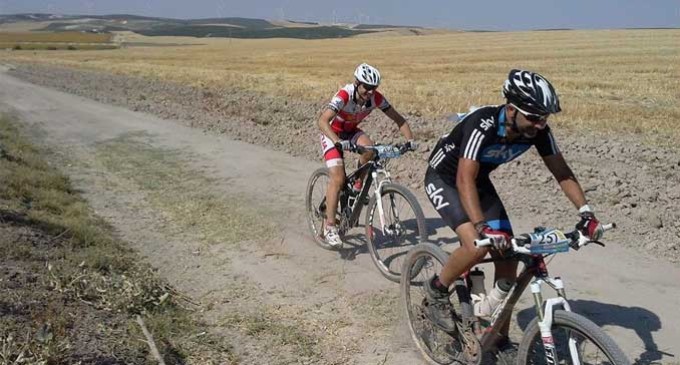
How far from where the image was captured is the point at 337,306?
6.16m

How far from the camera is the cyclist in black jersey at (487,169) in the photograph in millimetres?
3953

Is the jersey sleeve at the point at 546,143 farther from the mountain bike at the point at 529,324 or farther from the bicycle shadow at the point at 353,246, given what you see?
the bicycle shadow at the point at 353,246

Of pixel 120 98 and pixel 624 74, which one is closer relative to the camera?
pixel 120 98

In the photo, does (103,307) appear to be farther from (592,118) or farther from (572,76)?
(572,76)

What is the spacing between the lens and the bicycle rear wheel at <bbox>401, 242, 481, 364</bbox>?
480 cm

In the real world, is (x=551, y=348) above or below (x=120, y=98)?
above

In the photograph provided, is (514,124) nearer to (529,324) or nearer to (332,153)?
(529,324)

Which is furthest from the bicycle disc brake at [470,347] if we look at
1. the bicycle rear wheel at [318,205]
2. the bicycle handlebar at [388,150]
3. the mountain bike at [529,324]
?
the bicycle rear wheel at [318,205]

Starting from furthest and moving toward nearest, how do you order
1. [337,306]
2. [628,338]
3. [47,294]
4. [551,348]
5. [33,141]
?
[33,141] → [337,306] → [47,294] → [628,338] → [551,348]

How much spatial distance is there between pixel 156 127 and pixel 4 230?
34.6ft

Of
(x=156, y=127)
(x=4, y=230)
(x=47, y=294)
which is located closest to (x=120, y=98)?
(x=156, y=127)

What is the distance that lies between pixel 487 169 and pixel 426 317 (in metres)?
1.21

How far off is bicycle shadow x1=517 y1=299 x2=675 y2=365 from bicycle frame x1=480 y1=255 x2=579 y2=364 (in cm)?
116

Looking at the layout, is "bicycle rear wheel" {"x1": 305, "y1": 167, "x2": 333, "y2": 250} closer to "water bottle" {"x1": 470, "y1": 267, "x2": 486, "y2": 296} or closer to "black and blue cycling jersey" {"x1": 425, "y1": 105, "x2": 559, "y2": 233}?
"black and blue cycling jersey" {"x1": 425, "y1": 105, "x2": 559, "y2": 233}
